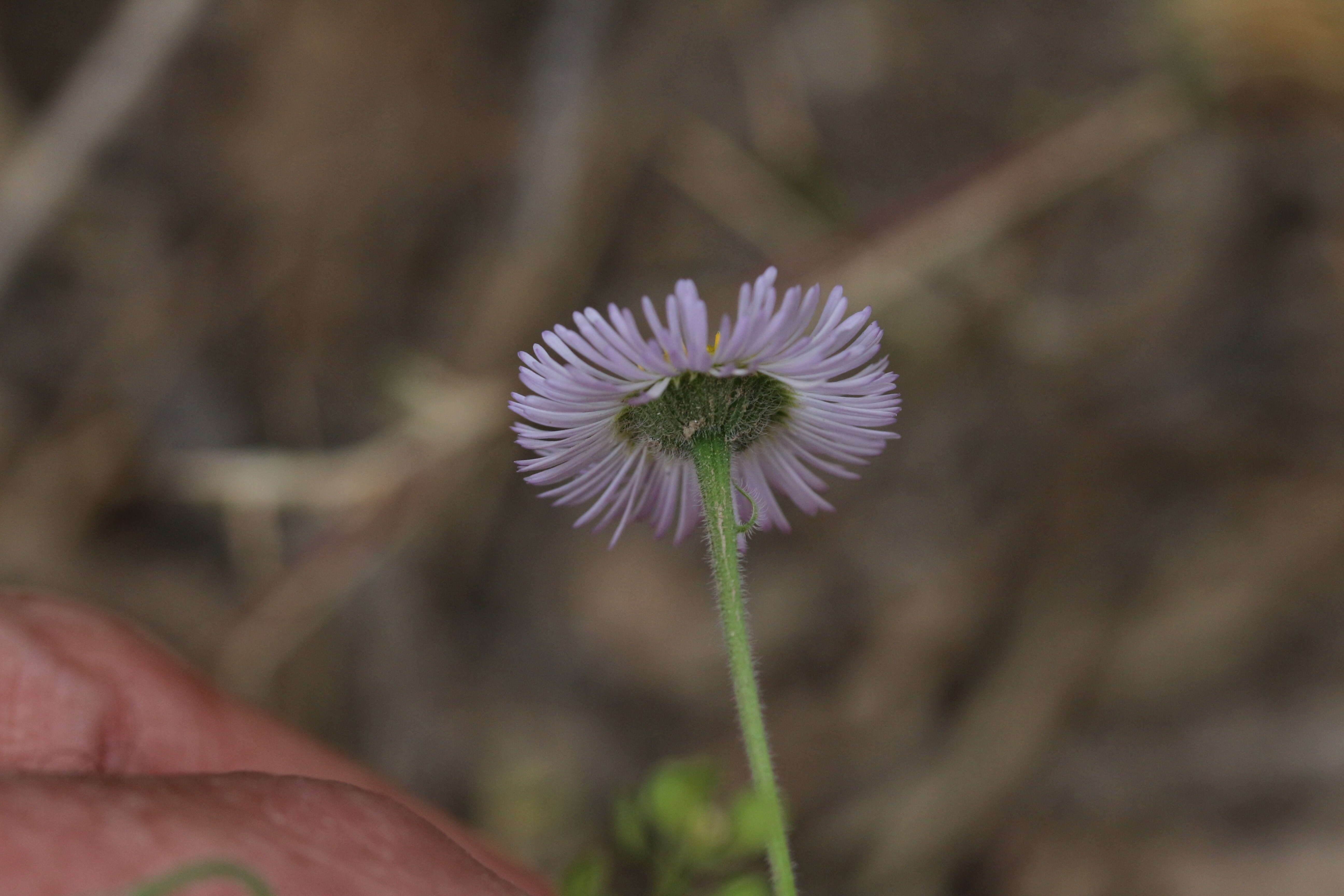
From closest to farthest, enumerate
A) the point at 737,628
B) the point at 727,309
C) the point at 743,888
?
1. the point at 743,888
2. the point at 737,628
3. the point at 727,309

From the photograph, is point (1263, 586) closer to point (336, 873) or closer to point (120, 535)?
point (336, 873)

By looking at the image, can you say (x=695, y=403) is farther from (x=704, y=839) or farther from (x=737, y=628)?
(x=704, y=839)

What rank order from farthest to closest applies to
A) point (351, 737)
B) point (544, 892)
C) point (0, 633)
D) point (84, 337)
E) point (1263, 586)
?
point (84, 337) → point (351, 737) → point (1263, 586) → point (544, 892) → point (0, 633)

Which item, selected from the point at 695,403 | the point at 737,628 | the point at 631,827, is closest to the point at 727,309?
the point at 695,403

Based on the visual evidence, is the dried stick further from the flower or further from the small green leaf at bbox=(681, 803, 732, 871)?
the small green leaf at bbox=(681, 803, 732, 871)

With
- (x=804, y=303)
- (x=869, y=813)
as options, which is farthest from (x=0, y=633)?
(x=869, y=813)

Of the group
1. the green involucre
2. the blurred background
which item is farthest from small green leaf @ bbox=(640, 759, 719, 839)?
the blurred background

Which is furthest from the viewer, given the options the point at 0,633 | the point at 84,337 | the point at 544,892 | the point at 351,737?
the point at 84,337

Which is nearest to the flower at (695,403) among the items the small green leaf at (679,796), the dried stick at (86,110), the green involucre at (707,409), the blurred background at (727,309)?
the green involucre at (707,409)
